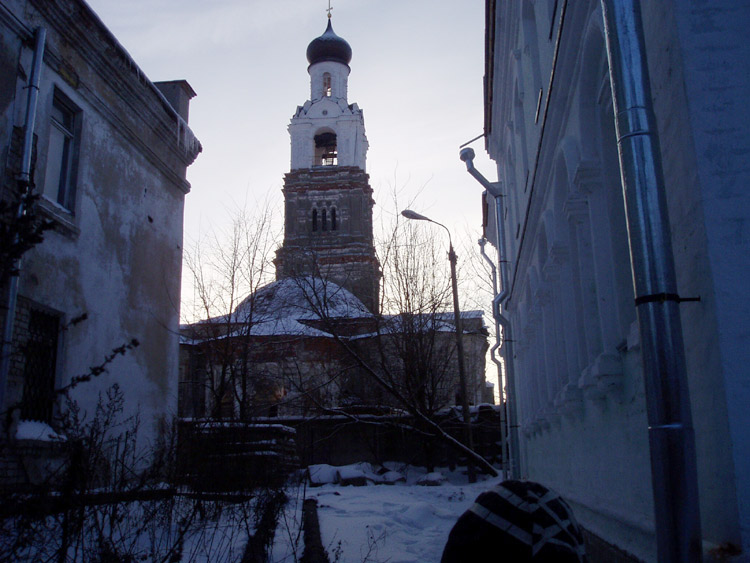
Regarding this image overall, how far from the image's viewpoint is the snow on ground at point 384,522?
759cm

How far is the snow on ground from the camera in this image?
7.59m

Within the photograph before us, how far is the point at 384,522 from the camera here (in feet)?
34.0

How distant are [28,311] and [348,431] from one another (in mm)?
15269

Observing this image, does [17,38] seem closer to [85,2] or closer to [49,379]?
[85,2]

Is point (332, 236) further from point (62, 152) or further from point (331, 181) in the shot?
point (62, 152)

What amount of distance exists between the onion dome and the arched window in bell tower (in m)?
5.84

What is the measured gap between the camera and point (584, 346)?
617 cm

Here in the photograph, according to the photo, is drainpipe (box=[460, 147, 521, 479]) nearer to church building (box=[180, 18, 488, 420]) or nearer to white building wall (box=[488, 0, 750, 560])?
white building wall (box=[488, 0, 750, 560])

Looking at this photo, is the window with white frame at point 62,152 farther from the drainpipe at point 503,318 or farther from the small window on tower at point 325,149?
the small window on tower at point 325,149

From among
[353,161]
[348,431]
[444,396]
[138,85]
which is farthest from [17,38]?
[353,161]

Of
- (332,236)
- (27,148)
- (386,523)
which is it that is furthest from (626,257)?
(332,236)

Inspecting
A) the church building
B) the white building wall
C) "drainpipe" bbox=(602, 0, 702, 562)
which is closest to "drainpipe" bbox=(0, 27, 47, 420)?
the white building wall

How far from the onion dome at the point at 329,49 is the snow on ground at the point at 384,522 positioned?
3815cm

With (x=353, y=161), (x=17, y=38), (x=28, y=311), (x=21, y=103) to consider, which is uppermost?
(x=353, y=161)
